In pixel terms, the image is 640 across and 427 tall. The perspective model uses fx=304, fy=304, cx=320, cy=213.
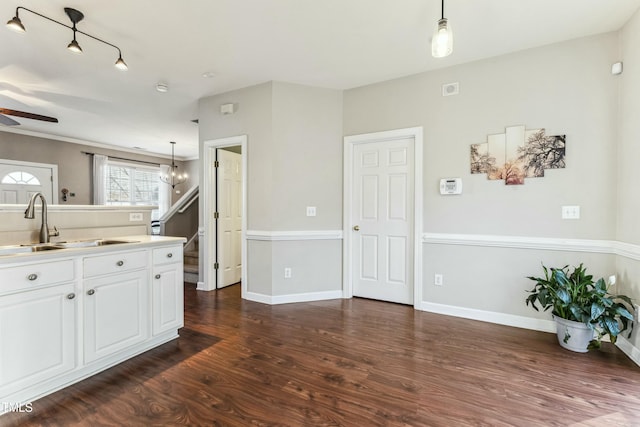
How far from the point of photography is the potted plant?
7.40 feet

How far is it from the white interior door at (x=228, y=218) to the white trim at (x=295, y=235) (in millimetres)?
735

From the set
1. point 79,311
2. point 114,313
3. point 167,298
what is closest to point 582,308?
point 167,298

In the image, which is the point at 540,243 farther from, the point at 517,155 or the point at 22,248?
the point at 22,248

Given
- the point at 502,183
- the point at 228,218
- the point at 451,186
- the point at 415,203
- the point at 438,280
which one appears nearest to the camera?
the point at 502,183

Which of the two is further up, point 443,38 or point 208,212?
point 443,38

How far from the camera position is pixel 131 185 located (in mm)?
7895

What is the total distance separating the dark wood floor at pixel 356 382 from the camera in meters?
1.66

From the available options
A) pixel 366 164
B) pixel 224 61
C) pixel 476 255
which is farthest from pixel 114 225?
pixel 476 255

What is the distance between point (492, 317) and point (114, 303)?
3.31 meters

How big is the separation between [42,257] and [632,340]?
408 cm

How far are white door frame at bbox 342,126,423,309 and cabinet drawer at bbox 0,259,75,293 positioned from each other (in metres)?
2.72

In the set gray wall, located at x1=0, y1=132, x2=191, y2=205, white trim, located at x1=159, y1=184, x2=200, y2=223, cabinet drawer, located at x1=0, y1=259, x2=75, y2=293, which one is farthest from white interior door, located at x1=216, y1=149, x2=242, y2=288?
gray wall, located at x1=0, y1=132, x2=191, y2=205

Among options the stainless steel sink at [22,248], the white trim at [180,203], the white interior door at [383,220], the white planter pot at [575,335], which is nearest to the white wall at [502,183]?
the white interior door at [383,220]

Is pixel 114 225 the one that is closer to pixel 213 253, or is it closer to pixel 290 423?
pixel 213 253
